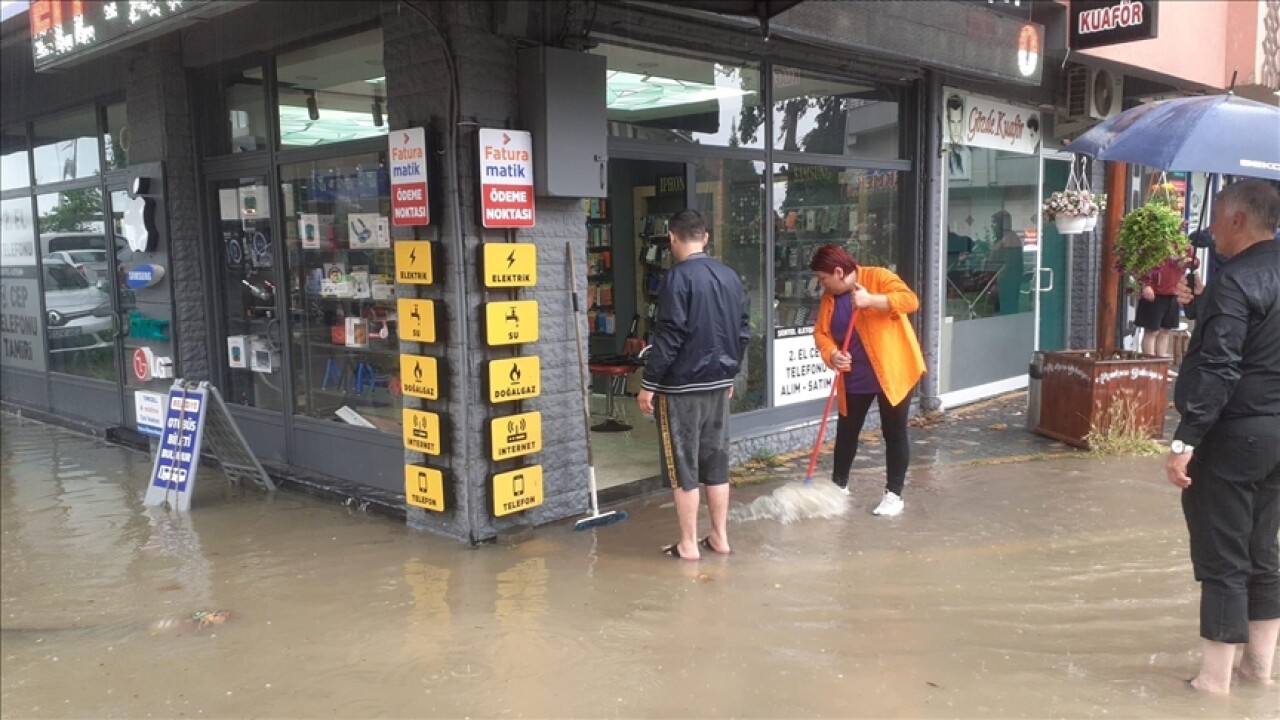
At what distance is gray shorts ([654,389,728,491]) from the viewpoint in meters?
5.04

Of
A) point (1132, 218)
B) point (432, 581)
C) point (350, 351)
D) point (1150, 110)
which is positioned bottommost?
point (432, 581)

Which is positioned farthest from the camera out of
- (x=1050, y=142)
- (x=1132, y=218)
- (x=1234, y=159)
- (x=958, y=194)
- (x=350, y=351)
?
(x=1050, y=142)

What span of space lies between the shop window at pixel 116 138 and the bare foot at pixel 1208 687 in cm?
834

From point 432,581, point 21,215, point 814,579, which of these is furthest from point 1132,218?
point 21,215

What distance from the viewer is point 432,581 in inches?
196

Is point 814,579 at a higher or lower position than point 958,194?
lower

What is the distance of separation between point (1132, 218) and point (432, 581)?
5.78m

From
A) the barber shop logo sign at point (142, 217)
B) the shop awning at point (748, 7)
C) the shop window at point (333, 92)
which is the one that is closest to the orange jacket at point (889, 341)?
the shop awning at point (748, 7)

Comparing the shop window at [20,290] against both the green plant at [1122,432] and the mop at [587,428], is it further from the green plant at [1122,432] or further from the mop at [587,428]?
the green plant at [1122,432]

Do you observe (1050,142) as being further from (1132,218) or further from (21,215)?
(21,215)

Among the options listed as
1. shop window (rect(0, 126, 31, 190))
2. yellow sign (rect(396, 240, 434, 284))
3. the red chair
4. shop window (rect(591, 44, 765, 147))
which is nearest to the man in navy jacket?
yellow sign (rect(396, 240, 434, 284))

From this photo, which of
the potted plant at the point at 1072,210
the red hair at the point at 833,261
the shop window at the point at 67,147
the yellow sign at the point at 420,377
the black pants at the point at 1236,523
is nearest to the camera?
the black pants at the point at 1236,523

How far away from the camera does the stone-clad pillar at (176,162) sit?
7582 mm

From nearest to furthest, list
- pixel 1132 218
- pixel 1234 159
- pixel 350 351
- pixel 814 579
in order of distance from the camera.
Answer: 1. pixel 1234 159
2. pixel 814 579
3. pixel 350 351
4. pixel 1132 218
